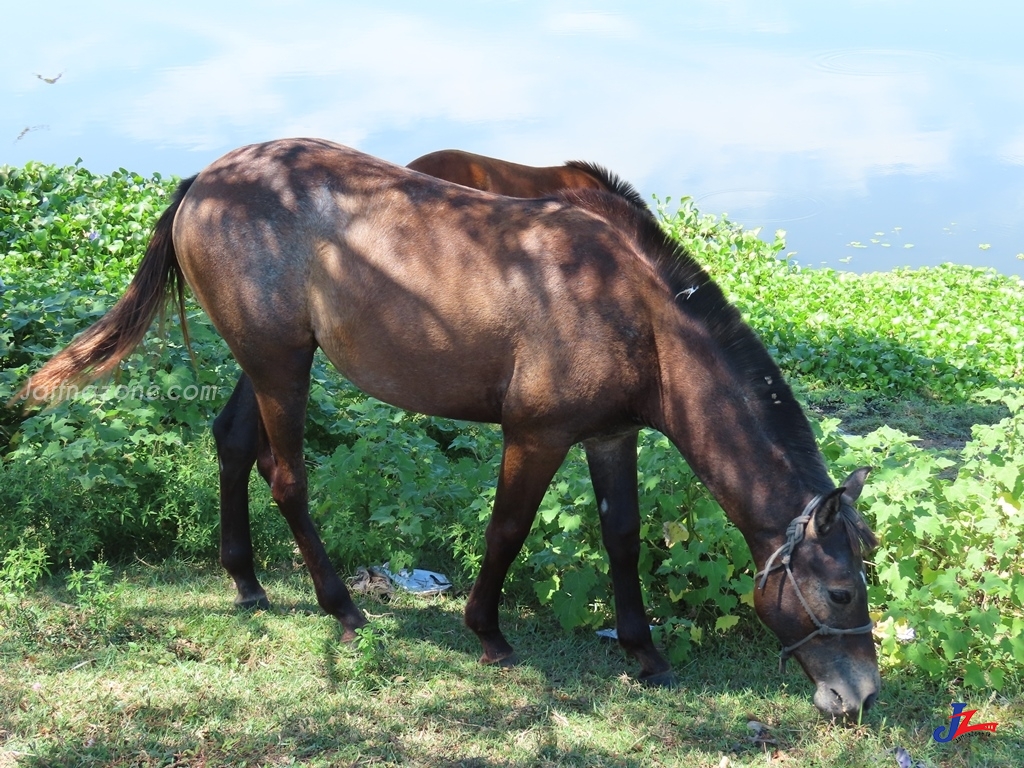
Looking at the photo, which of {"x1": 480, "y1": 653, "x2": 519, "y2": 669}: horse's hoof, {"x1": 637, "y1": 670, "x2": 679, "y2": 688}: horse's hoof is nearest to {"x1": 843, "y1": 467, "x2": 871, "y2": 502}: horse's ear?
{"x1": 637, "y1": 670, "x2": 679, "y2": 688}: horse's hoof

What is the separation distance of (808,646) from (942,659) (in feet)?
2.52

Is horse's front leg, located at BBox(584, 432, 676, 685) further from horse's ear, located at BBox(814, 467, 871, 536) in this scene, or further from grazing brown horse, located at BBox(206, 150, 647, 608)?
grazing brown horse, located at BBox(206, 150, 647, 608)

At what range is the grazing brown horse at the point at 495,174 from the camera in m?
8.24

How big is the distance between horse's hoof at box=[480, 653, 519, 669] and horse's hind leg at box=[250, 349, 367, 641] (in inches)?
22.7

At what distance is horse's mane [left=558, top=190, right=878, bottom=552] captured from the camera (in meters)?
3.88

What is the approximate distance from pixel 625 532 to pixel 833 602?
0.95m

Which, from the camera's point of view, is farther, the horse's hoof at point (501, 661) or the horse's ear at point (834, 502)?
the horse's hoof at point (501, 661)

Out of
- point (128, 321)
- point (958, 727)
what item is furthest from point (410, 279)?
point (958, 727)

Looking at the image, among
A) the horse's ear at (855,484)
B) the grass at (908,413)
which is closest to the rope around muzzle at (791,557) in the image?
the horse's ear at (855,484)

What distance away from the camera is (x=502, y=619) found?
4.97 metres

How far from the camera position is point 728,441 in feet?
13.0

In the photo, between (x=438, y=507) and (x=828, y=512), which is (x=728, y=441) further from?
(x=438, y=507)

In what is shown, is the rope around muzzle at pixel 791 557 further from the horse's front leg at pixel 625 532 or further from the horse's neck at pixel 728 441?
the horse's front leg at pixel 625 532

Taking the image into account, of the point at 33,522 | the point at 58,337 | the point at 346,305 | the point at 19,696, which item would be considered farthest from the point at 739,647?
the point at 58,337
